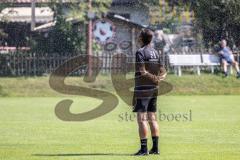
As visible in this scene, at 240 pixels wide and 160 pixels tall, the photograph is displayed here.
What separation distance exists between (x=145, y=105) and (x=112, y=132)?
13.7ft

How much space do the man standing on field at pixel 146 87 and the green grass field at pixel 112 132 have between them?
0.39 m

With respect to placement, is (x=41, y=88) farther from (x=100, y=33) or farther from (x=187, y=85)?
(x=100, y=33)

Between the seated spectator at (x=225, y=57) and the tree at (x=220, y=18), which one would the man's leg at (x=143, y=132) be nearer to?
the seated spectator at (x=225, y=57)

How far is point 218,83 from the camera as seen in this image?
34.7m

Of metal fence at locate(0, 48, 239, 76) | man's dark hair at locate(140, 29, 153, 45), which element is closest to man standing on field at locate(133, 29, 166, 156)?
man's dark hair at locate(140, 29, 153, 45)

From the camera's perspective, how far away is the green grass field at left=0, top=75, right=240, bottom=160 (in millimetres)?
12828

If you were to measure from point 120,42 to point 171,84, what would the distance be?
15.7m

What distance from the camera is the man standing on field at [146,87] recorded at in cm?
1266

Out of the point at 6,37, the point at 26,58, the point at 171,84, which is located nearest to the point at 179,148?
the point at 171,84

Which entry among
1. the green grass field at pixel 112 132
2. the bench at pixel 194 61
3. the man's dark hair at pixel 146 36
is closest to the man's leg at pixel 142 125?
the green grass field at pixel 112 132

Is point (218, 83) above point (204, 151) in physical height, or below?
below

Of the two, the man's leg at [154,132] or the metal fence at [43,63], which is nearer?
the man's leg at [154,132]

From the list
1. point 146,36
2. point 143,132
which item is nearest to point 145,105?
point 143,132

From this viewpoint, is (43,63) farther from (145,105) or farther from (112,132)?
(145,105)
